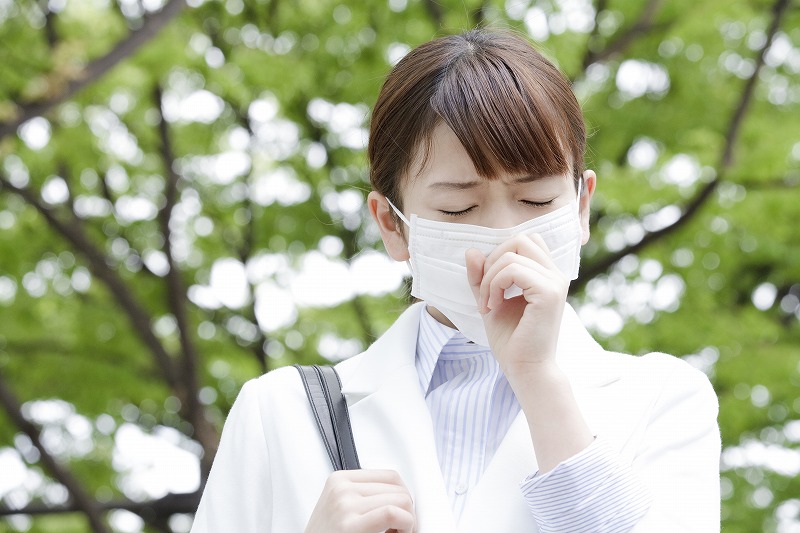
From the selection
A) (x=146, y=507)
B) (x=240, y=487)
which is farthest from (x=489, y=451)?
(x=146, y=507)

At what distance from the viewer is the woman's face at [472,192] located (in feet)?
6.24

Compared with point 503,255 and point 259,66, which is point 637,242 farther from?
point 503,255

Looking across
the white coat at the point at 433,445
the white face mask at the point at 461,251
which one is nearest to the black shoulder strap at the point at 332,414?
the white coat at the point at 433,445

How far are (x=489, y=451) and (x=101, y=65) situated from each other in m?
4.09

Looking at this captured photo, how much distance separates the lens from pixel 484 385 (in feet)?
6.62

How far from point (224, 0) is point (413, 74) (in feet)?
22.3

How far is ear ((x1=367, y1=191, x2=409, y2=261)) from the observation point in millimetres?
2164

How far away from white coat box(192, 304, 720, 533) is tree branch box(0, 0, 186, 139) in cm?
367

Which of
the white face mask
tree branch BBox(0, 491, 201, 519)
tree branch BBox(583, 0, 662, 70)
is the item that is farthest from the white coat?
tree branch BBox(0, 491, 201, 519)

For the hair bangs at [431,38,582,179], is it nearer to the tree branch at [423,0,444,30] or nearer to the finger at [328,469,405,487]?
the finger at [328,469,405,487]

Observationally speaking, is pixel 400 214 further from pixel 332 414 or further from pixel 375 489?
pixel 375 489

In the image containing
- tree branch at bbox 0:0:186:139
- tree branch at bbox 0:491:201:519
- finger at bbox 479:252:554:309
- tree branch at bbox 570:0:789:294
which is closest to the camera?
finger at bbox 479:252:554:309

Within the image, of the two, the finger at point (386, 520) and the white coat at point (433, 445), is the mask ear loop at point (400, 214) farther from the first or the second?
the finger at point (386, 520)

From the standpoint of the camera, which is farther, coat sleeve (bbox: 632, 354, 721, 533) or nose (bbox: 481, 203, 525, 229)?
nose (bbox: 481, 203, 525, 229)
